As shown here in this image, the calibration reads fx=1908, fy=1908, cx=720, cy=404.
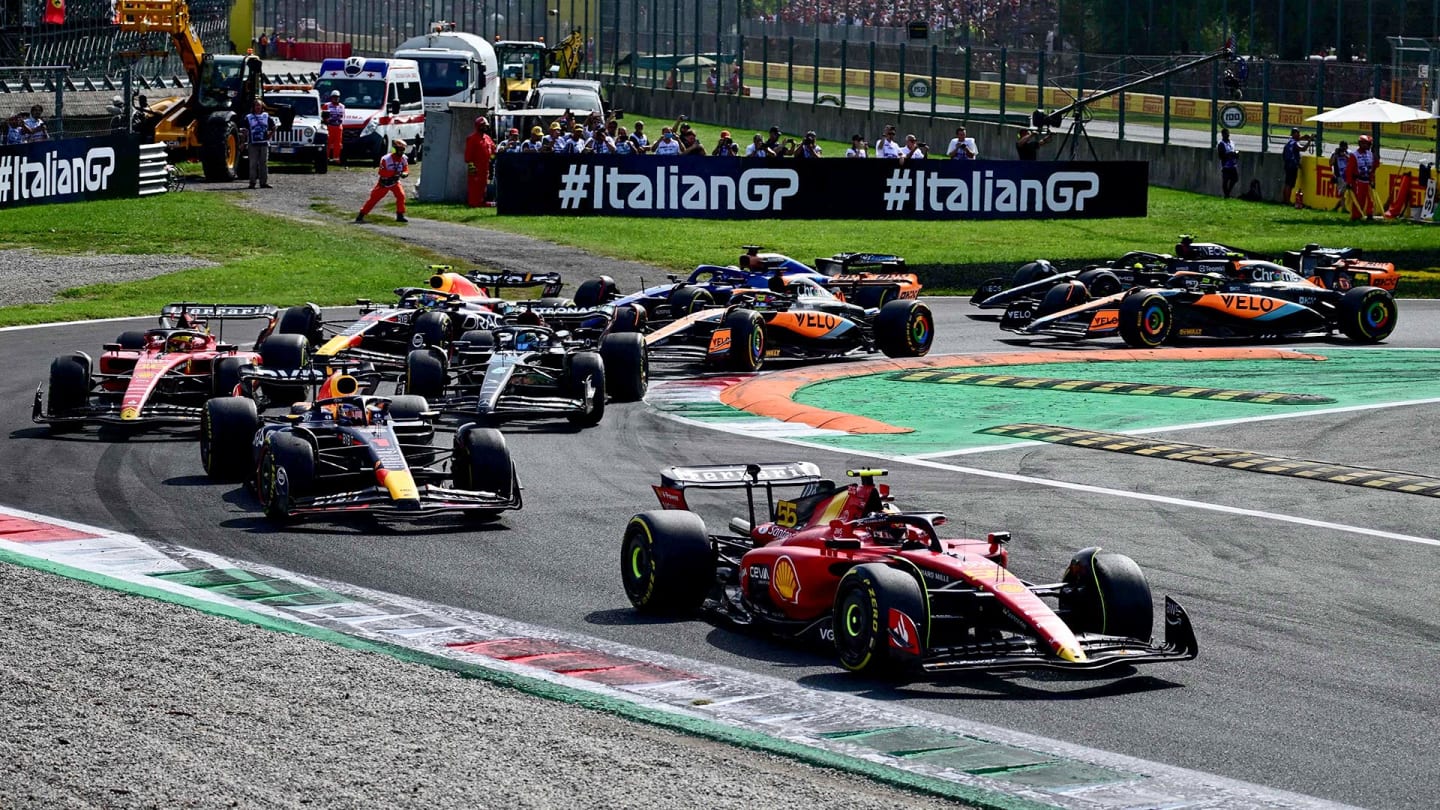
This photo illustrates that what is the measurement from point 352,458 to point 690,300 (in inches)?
386

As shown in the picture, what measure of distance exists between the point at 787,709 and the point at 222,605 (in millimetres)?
3867

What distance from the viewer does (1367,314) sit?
25.8m

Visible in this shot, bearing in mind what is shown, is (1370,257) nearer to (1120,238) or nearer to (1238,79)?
(1120,238)

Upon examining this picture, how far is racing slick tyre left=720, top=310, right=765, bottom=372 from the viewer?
22.4m

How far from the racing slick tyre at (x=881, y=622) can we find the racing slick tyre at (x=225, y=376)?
377 inches

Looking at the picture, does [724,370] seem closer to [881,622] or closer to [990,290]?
[990,290]

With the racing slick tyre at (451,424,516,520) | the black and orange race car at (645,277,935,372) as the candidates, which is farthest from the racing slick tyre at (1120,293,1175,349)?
the racing slick tyre at (451,424,516,520)

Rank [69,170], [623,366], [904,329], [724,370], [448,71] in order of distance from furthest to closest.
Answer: [448,71]
[69,170]
[904,329]
[724,370]
[623,366]

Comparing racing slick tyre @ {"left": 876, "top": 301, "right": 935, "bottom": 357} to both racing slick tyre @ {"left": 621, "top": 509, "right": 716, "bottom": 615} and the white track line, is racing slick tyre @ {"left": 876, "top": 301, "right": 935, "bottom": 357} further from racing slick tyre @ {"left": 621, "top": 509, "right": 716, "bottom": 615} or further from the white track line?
racing slick tyre @ {"left": 621, "top": 509, "right": 716, "bottom": 615}

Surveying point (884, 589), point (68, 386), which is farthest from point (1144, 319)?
point (884, 589)

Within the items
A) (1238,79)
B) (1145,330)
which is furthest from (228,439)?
(1238,79)

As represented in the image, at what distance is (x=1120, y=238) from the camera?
39.2m

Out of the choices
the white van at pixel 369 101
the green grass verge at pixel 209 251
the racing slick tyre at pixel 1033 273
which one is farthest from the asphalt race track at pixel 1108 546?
the white van at pixel 369 101

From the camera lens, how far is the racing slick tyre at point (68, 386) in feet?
58.1
